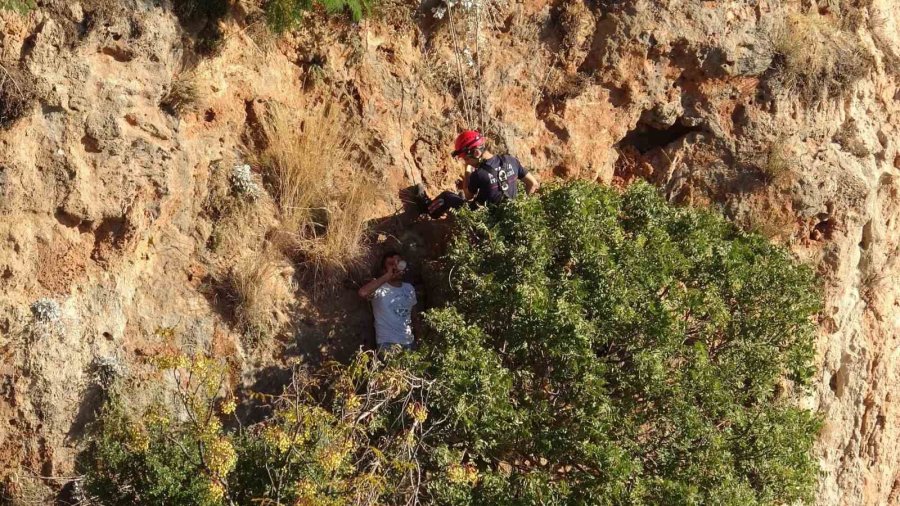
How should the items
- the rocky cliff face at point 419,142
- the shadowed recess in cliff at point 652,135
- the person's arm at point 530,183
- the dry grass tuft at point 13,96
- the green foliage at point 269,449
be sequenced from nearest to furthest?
the green foliage at point 269,449 < the dry grass tuft at point 13,96 < the rocky cliff face at point 419,142 < the person's arm at point 530,183 < the shadowed recess in cliff at point 652,135

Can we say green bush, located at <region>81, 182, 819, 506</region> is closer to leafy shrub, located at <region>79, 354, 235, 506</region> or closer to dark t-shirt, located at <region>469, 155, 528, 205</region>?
leafy shrub, located at <region>79, 354, 235, 506</region>

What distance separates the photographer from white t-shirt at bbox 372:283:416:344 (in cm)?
856

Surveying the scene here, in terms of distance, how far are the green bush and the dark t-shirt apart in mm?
192

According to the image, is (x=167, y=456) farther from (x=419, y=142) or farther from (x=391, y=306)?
(x=419, y=142)

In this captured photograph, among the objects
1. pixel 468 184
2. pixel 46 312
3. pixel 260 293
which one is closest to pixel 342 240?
pixel 260 293

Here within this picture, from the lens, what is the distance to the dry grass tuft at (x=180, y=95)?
845 centimetres

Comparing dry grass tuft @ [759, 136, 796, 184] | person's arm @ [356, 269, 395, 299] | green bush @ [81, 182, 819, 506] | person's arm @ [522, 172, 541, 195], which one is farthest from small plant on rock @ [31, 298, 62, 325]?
dry grass tuft @ [759, 136, 796, 184]

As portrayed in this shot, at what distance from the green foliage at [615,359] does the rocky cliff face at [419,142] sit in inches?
50.1

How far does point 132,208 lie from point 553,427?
3323 millimetres

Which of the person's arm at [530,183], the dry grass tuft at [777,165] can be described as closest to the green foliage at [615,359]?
the person's arm at [530,183]

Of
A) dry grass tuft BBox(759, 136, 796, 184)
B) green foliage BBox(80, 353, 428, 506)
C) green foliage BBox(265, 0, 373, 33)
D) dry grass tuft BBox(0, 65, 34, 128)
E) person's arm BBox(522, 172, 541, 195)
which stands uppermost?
green foliage BBox(265, 0, 373, 33)

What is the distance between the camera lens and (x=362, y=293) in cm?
860

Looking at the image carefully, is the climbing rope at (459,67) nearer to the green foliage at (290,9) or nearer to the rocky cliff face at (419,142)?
the rocky cliff face at (419,142)

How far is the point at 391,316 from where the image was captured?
857 cm
